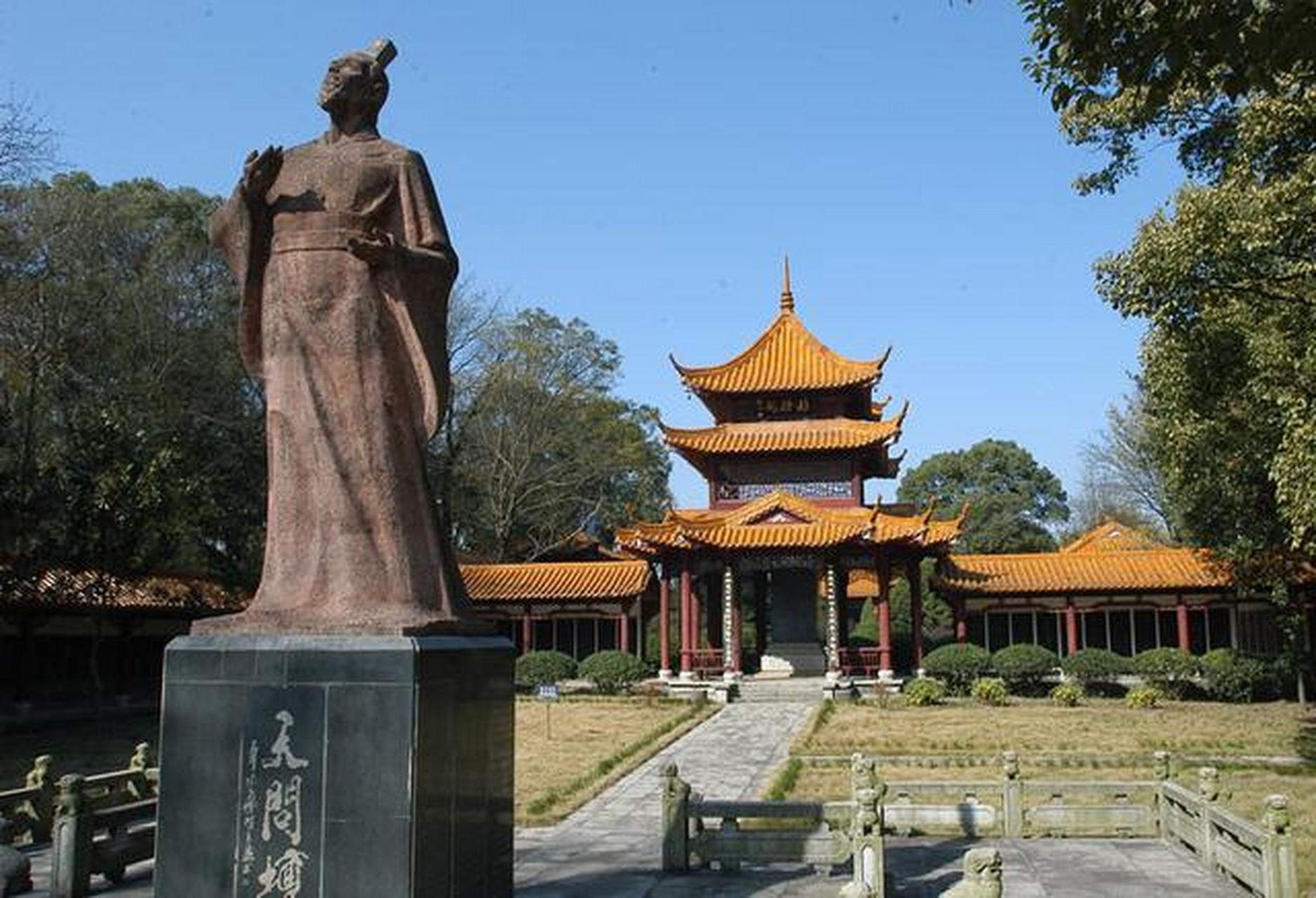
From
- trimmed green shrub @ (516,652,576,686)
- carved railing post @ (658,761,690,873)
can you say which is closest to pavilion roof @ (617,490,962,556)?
trimmed green shrub @ (516,652,576,686)

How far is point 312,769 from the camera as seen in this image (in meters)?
5.25

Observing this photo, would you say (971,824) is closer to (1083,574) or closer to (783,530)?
(783,530)

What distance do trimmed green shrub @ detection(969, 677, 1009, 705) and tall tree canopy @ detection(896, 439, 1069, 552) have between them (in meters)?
33.7

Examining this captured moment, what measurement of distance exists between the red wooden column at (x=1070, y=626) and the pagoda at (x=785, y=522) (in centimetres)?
364

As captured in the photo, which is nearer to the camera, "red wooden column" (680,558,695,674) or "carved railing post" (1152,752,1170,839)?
"carved railing post" (1152,752,1170,839)

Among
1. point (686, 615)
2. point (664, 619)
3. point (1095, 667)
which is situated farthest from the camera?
point (664, 619)

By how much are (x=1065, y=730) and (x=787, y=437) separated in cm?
1380

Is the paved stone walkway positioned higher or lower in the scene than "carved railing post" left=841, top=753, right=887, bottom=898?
lower

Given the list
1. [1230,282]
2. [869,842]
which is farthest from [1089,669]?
[869,842]

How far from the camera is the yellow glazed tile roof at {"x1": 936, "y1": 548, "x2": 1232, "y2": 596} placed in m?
30.2

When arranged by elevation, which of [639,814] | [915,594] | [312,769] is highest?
[915,594]

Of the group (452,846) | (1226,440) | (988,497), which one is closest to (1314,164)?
(1226,440)

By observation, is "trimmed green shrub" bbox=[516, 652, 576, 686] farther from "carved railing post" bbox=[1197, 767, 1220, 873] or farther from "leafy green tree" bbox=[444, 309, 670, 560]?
"carved railing post" bbox=[1197, 767, 1220, 873]

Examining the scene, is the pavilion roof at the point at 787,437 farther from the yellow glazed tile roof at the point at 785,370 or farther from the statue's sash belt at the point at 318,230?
the statue's sash belt at the point at 318,230
